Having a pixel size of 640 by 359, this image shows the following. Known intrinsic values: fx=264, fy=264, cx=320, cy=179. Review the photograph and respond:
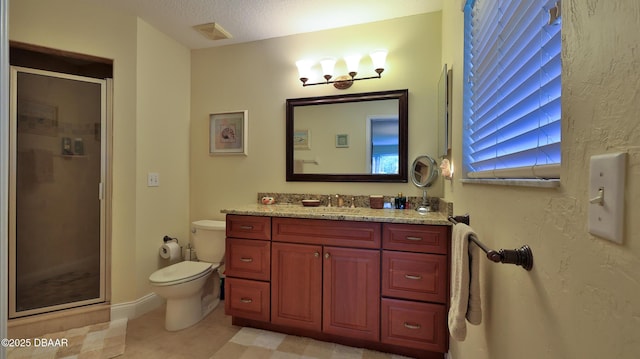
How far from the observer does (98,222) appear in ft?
7.23

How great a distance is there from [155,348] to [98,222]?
116cm

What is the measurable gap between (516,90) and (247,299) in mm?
1975

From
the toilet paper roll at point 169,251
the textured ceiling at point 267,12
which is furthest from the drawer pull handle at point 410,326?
the textured ceiling at point 267,12

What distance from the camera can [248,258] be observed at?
6.35ft

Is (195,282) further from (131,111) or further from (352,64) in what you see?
(352,64)

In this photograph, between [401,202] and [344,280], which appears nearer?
[344,280]

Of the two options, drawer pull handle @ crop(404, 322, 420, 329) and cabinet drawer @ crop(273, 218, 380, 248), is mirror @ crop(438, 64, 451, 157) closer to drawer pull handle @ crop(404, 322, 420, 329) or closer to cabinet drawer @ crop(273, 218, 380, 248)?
cabinet drawer @ crop(273, 218, 380, 248)

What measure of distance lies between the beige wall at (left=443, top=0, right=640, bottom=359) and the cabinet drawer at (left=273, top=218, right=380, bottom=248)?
999 millimetres

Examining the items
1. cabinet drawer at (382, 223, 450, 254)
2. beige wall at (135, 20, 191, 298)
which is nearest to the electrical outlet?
beige wall at (135, 20, 191, 298)

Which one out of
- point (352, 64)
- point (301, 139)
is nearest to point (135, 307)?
point (301, 139)

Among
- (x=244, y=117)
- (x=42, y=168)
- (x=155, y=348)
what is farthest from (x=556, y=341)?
(x=42, y=168)

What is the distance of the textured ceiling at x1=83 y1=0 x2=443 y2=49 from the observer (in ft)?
6.54

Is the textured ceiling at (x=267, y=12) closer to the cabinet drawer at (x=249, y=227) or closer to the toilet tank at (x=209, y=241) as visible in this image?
the cabinet drawer at (x=249, y=227)

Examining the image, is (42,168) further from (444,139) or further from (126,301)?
(444,139)
